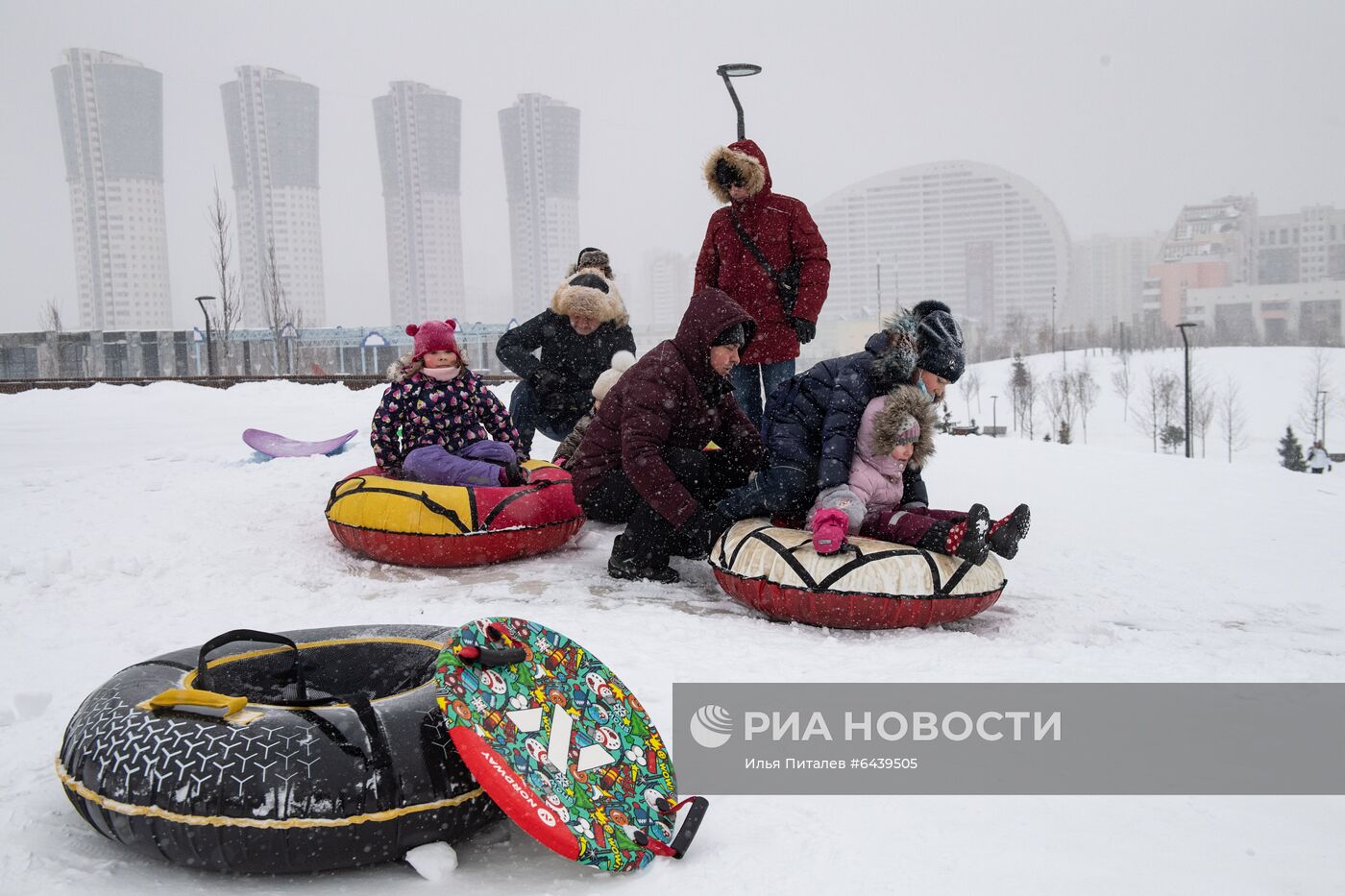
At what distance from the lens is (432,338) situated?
4.94 m

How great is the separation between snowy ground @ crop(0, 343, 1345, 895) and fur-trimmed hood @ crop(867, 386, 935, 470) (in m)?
0.74

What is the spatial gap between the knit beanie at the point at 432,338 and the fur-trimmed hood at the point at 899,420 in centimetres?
227

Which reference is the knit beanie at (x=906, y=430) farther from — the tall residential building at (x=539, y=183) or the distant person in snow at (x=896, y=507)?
the tall residential building at (x=539, y=183)

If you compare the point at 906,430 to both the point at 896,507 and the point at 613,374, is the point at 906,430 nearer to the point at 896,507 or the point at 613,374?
the point at 896,507

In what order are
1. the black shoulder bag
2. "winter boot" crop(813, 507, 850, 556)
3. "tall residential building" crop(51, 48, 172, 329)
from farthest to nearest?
"tall residential building" crop(51, 48, 172, 329), the black shoulder bag, "winter boot" crop(813, 507, 850, 556)

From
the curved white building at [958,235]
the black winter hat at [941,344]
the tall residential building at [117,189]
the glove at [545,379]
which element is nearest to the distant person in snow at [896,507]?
the black winter hat at [941,344]

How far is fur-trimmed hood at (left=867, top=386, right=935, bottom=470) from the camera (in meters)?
3.80

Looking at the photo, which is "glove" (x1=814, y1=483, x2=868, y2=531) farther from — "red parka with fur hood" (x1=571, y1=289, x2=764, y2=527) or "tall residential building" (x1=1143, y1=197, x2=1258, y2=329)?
"tall residential building" (x1=1143, y1=197, x2=1258, y2=329)

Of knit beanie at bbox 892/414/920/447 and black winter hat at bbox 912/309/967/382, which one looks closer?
knit beanie at bbox 892/414/920/447

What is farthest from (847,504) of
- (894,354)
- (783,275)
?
(783,275)

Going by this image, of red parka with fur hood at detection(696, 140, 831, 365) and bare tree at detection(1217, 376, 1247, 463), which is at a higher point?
red parka with fur hood at detection(696, 140, 831, 365)

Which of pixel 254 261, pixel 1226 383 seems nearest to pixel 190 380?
pixel 1226 383

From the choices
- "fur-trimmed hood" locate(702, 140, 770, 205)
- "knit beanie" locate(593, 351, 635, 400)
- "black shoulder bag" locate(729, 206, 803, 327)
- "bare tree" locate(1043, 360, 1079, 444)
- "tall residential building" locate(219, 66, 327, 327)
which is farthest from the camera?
"tall residential building" locate(219, 66, 327, 327)

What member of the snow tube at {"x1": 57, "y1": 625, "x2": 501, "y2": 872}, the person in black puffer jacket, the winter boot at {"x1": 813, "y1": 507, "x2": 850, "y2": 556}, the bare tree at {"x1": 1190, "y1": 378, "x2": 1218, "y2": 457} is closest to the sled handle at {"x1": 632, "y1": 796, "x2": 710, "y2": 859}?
the snow tube at {"x1": 57, "y1": 625, "x2": 501, "y2": 872}
